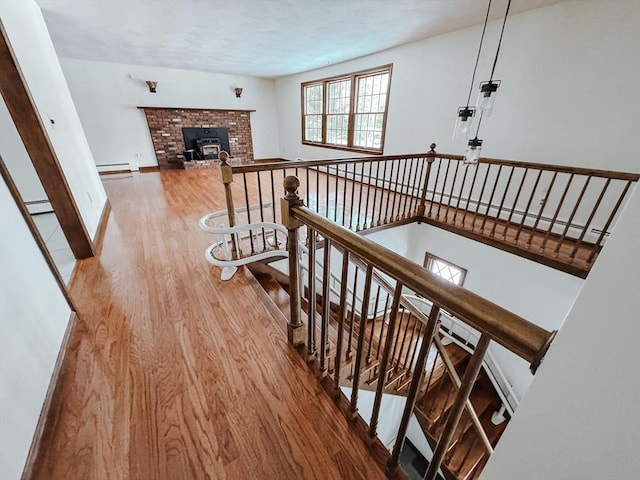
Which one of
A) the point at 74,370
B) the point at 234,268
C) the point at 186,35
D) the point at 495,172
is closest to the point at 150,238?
the point at 234,268

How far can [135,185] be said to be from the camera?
16.8ft

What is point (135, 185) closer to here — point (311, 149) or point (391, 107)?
point (311, 149)

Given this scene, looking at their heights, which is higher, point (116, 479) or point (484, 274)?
point (116, 479)

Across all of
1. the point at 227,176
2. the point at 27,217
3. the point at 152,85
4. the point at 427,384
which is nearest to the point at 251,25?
the point at 227,176

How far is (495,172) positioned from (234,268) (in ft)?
11.2

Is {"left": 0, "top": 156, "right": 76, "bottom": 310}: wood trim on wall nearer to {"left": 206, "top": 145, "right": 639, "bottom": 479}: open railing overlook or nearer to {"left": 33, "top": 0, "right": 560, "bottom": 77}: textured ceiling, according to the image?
{"left": 206, "top": 145, "right": 639, "bottom": 479}: open railing overlook

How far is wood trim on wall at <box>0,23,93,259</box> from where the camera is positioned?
1745mm

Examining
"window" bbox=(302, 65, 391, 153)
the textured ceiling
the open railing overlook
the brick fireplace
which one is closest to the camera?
the open railing overlook

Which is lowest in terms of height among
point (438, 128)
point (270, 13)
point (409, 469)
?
point (409, 469)

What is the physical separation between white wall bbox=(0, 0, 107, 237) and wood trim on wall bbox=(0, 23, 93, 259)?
0.12 meters

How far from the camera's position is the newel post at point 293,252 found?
112 centimetres

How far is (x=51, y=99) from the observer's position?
2.36m

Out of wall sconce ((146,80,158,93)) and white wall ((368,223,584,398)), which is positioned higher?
wall sconce ((146,80,158,93))

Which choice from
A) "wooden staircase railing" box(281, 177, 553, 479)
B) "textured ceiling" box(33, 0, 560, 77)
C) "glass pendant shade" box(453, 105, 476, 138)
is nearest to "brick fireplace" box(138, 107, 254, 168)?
"textured ceiling" box(33, 0, 560, 77)
